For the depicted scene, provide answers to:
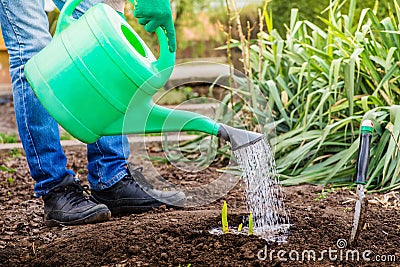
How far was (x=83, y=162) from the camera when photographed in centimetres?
354

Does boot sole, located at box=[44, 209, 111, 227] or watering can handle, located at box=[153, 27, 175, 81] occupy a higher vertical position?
watering can handle, located at box=[153, 27, 175, 81]

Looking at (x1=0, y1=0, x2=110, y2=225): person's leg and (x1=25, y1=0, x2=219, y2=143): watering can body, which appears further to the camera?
(x1=0, y1=0, x2=110, y2=225): person's leg

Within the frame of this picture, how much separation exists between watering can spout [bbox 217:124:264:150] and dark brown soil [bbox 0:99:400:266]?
11.4 inches

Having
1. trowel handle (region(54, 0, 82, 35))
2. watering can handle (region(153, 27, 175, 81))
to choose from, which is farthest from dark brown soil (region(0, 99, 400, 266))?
trowel handle (region(54, 0, 82, 35))

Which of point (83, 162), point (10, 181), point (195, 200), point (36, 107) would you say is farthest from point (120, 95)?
point (83, 162)

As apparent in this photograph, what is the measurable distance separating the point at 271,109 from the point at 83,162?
1.03 m

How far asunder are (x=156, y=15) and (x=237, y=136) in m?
0.42

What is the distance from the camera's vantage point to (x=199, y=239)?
79.4 inches

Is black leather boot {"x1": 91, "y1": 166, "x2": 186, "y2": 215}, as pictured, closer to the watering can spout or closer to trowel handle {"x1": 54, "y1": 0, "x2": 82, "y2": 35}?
the watering can spout

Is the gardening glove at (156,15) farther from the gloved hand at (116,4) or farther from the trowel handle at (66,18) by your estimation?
the gloved hand at (116,4)

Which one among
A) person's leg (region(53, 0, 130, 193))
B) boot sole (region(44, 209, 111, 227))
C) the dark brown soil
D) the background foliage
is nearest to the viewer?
the dark brown soil

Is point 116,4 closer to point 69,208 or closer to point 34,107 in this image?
point 34,107

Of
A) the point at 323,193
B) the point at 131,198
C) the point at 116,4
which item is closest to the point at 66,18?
the point at 116,4

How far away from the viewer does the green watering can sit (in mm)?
1792
